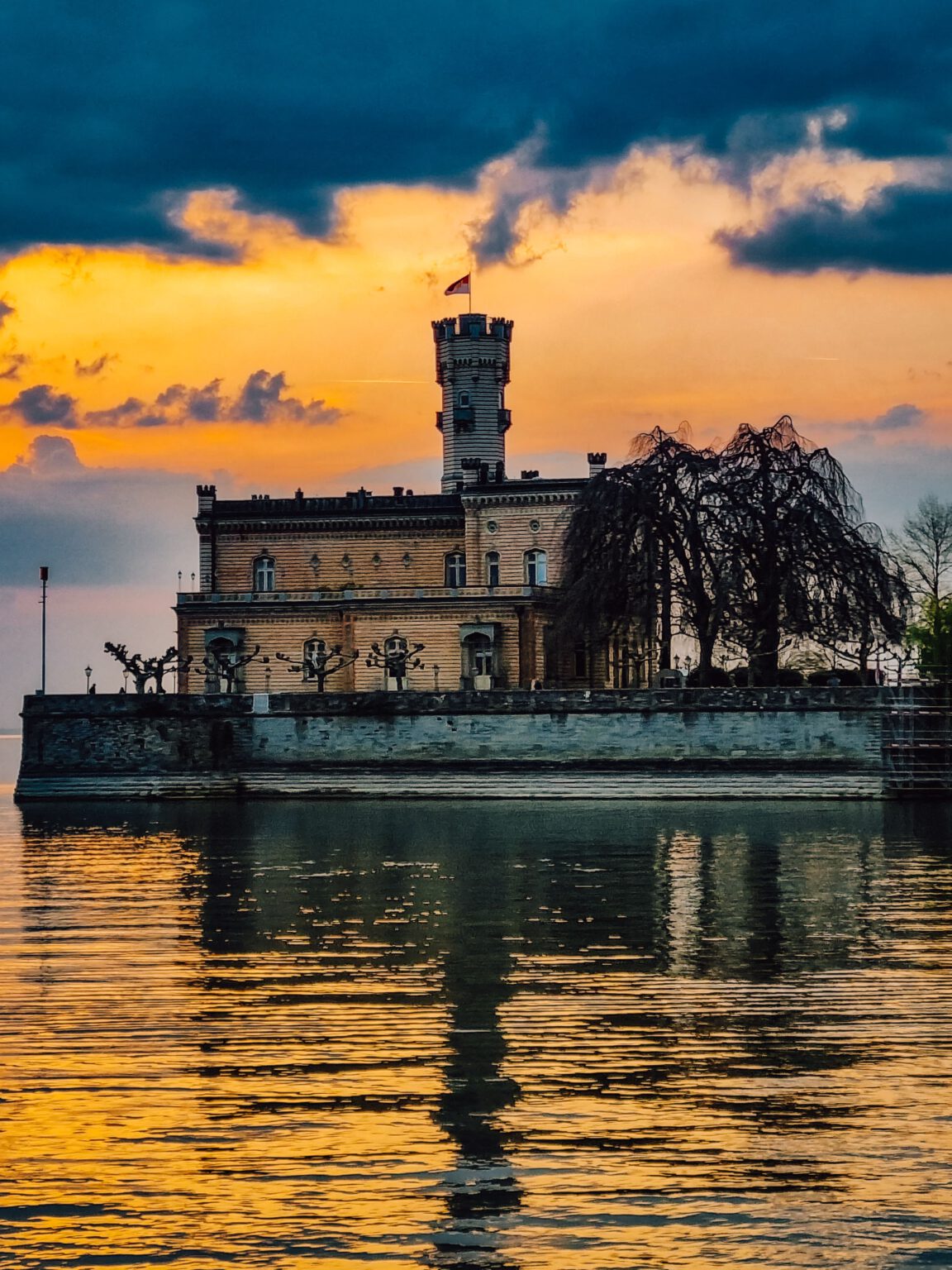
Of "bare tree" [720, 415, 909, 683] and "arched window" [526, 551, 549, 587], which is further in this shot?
"arched window" [526, 551, 549, 587]

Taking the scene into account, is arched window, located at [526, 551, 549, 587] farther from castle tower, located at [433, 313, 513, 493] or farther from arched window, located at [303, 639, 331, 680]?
castle tower, located at [433, 313, 513, 493]

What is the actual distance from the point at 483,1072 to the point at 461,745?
48675 mm

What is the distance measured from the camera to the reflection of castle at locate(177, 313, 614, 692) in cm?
7494

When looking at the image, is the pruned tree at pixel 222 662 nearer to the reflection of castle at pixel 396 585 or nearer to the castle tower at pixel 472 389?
the reflection of castle at pixel 396 585

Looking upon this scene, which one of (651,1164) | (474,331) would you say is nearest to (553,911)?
(651,1164)

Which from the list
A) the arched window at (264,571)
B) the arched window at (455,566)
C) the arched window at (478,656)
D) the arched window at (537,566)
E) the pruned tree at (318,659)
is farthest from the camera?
the arched window at (264,571)

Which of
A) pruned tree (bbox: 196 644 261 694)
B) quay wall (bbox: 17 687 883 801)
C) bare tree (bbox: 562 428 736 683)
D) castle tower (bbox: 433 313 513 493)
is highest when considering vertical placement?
castle tower (bbox: 433 313 513 493)

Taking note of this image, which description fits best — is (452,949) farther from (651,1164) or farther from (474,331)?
(474,331)

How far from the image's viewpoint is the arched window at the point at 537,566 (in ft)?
269

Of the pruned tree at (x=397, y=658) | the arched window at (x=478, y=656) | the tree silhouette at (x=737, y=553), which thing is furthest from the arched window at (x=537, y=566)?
the tree silhouette at (x=737, y=553)

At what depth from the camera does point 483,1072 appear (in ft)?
53.2

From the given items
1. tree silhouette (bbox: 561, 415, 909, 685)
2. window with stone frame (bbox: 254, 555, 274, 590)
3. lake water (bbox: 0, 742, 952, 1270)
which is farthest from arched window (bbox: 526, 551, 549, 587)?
lake water (bbox: 0, 742, 952, 1270)

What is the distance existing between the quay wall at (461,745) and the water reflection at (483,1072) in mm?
27920

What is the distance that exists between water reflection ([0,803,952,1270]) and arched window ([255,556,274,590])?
176ft
